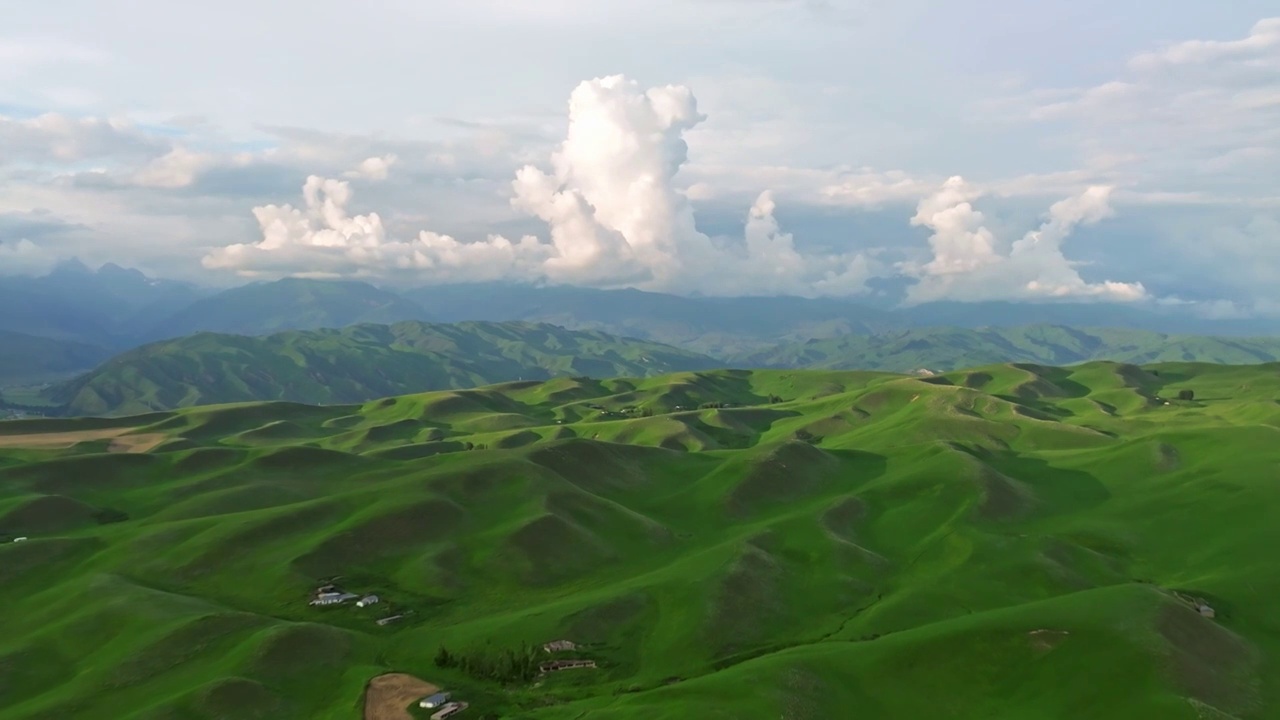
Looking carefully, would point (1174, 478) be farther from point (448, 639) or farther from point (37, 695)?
point (37, 695)

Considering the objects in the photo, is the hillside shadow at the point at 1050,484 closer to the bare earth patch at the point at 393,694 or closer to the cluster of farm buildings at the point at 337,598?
the cluster of farm buildings at the point at 337,598

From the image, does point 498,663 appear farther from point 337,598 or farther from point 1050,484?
point 1050,484

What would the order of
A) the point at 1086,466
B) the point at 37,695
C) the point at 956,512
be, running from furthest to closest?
the point at 1086,466 → the point at 956,512 → the point at 37,695

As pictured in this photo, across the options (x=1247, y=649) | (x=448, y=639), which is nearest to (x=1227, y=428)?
(x=1247, y=649)

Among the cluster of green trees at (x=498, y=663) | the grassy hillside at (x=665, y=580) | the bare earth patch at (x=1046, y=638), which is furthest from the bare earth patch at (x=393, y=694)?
the bare earth patch at (x=1046, y=638)

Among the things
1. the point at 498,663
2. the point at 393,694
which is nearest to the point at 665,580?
the point at 498,663

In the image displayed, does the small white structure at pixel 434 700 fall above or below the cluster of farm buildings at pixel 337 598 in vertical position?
above
